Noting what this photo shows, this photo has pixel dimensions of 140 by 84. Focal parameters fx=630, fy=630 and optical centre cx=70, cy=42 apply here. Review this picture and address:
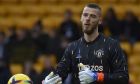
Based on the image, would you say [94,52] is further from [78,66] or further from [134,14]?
[134,14]

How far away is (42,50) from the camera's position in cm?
1337

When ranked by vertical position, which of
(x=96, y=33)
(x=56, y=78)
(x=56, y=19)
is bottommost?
(x=56, y=78)

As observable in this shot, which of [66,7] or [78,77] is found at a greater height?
[66,7]

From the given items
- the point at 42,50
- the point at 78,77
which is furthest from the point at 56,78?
→ the point at 42,50

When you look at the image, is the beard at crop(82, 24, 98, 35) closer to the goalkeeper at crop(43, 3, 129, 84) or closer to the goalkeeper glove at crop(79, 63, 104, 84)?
the goalkeeper at crop(43, 3, 129, 84)

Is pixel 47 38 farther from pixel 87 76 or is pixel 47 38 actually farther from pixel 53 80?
pixel 87 76

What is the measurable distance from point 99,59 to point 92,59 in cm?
8

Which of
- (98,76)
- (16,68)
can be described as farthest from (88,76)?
(16,68)

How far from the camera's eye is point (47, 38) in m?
13.4

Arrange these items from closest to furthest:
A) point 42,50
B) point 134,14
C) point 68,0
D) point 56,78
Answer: point 56,78 → point 42,50 → point 134,14 → point 68,0

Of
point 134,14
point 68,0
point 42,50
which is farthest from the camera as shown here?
point 68,0

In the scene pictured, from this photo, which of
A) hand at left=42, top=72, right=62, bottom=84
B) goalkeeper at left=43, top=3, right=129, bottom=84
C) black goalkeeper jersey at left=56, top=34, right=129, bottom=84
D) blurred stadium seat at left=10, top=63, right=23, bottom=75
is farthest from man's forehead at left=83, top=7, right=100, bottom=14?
blurred stadium seat at left=10, top=63, right=23, bottom=75

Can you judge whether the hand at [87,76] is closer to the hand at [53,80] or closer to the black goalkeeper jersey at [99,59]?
the black goalkeeper jersey at [99,59]

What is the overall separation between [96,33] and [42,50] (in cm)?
708
